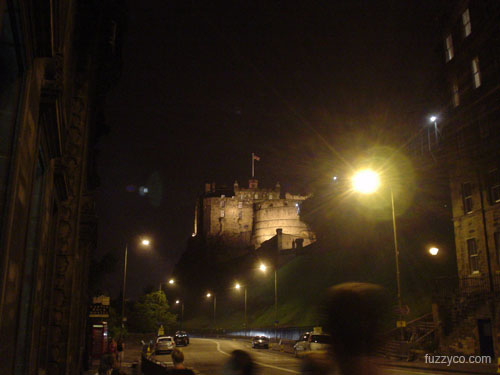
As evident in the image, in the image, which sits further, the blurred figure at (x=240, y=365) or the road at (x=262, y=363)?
the road at (x=262, y=363)

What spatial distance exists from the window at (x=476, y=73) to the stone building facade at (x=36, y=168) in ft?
77.5

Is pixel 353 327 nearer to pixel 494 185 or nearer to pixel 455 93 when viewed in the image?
pixel 494 185

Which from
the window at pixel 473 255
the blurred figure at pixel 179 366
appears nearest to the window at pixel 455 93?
the window at pixel 473 255

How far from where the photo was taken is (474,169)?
102 ft

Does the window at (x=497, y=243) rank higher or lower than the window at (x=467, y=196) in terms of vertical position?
lower

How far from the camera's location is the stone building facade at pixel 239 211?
128 metres

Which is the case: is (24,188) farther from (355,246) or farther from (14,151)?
(355,246)

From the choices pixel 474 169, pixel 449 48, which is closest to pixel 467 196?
pixel 474 169

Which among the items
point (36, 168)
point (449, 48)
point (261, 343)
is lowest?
point (261, 343)

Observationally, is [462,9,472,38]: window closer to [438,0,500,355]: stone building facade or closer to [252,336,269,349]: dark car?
[438,0,500,355]: stone building facade

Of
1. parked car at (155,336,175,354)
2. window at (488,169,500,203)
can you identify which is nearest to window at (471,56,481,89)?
window at (488,169,500,203)

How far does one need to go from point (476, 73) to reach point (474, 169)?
19.8 feet

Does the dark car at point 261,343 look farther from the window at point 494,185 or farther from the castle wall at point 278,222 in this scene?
the castle wall at point 278,222

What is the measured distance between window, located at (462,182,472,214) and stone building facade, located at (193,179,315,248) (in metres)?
93.4
